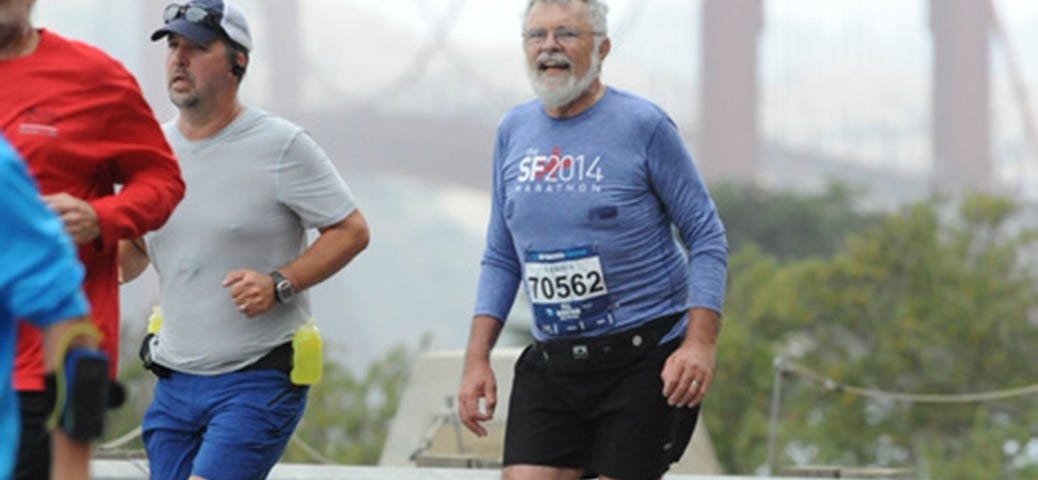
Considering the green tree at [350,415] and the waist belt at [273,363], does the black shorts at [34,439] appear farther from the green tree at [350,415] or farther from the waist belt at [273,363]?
the green tree at [350,415]

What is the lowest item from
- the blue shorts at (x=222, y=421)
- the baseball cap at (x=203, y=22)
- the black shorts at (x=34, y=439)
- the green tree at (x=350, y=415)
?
the green tree at (x=350, y=415)

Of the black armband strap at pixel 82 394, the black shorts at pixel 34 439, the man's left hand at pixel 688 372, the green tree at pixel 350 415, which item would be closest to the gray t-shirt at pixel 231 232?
the man's left hand at pixel 688 372

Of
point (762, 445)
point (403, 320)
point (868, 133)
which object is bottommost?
point (403, 320)

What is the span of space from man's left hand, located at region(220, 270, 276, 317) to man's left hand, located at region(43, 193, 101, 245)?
1.11 metres

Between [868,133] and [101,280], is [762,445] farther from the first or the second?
[868,133]

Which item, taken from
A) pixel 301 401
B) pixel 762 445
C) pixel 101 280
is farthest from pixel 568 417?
pixel 762 445

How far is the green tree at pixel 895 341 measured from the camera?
104 ft

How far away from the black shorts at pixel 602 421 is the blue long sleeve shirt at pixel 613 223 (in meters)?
0.09

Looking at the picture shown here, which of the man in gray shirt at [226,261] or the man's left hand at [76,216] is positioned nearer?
the man's left hand at [76,216]

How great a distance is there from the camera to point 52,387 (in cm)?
358

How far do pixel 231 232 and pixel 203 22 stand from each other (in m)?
0.44

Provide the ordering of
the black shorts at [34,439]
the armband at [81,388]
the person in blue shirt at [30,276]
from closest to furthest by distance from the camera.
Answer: the person in blue shirt at [30,276], the armband at [81,388], the black shorts at [34,439]

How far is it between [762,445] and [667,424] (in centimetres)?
2560

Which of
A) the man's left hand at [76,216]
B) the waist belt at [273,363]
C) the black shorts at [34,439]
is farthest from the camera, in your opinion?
the waist belt at [273,363]
